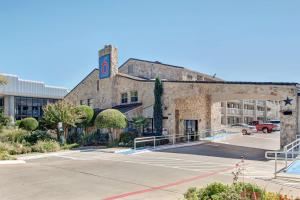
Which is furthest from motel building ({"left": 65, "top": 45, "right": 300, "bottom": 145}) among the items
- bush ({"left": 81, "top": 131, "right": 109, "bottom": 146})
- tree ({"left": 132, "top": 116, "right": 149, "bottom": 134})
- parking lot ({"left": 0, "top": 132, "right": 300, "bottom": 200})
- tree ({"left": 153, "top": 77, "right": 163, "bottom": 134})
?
parking lot ({"left": 0, "top": 132, "right": 300, "bottom": 200})

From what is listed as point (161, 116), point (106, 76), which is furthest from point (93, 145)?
point (106, 76)

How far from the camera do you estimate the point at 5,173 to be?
12.2 metres

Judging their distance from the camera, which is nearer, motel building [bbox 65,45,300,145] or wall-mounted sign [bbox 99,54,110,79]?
motel building [bbox 65,45,300,145]

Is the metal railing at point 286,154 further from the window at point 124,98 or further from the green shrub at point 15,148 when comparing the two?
the window at point 124,98

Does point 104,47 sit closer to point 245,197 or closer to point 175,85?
point 175,85

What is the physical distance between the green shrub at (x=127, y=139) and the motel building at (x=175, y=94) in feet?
7.51

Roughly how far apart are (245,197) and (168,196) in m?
3.01

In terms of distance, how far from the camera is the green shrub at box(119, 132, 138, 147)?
22.9m

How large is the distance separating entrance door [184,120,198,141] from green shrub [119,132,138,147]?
19.4 ft

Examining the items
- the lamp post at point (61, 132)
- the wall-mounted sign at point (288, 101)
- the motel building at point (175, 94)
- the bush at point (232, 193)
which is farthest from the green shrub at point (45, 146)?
the bush at point (232, 193)

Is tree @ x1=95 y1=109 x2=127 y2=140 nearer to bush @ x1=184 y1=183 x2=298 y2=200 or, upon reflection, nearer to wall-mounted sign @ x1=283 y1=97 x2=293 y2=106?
wall-mounted sign @ x1=283 y1=97 x2=293 y2=106

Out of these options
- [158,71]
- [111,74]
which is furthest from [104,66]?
[158,71]

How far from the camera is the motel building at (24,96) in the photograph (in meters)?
44.2

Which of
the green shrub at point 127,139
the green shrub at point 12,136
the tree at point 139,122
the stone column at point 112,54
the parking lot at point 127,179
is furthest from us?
the stone column at point 112,54
